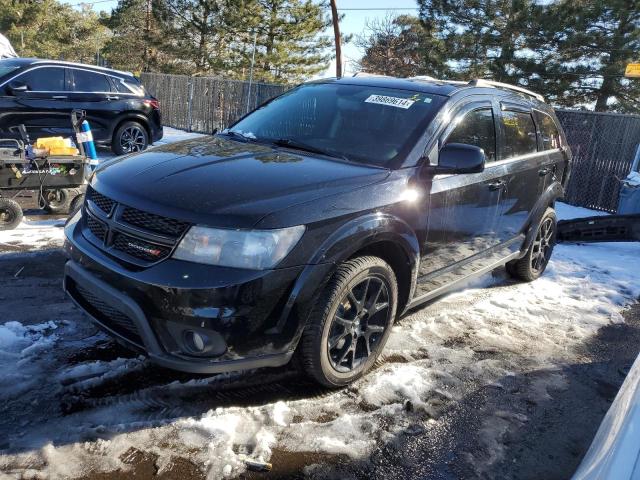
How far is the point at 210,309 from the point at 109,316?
2.35ft

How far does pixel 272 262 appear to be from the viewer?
8.68ft

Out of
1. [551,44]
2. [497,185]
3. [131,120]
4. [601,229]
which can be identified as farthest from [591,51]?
[497,185]

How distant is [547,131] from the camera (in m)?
5.39

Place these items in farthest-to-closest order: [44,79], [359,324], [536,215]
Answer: [44,79], [536,215], [359,324]

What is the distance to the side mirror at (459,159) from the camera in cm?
342

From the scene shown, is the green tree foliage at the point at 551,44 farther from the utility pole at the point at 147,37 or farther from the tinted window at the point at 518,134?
the utility pole at the point at 147,37

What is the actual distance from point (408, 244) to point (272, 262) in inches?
41.8

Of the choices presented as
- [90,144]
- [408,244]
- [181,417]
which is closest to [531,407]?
[408,244]

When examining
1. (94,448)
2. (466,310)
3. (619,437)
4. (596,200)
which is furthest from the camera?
(596,200)

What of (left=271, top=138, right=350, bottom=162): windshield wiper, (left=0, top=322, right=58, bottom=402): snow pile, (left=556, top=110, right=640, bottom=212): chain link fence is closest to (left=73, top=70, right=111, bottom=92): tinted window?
(left=0, top=322, right=58, bottom=402): snow pile

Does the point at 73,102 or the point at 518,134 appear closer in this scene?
the point at 518,134

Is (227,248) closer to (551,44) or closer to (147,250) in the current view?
(147,250)

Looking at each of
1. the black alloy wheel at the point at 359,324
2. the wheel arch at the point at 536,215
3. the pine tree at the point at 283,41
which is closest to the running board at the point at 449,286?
the wheel arch at the point at 536,215

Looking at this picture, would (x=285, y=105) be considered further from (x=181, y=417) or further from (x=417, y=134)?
(x=181, y=417)
